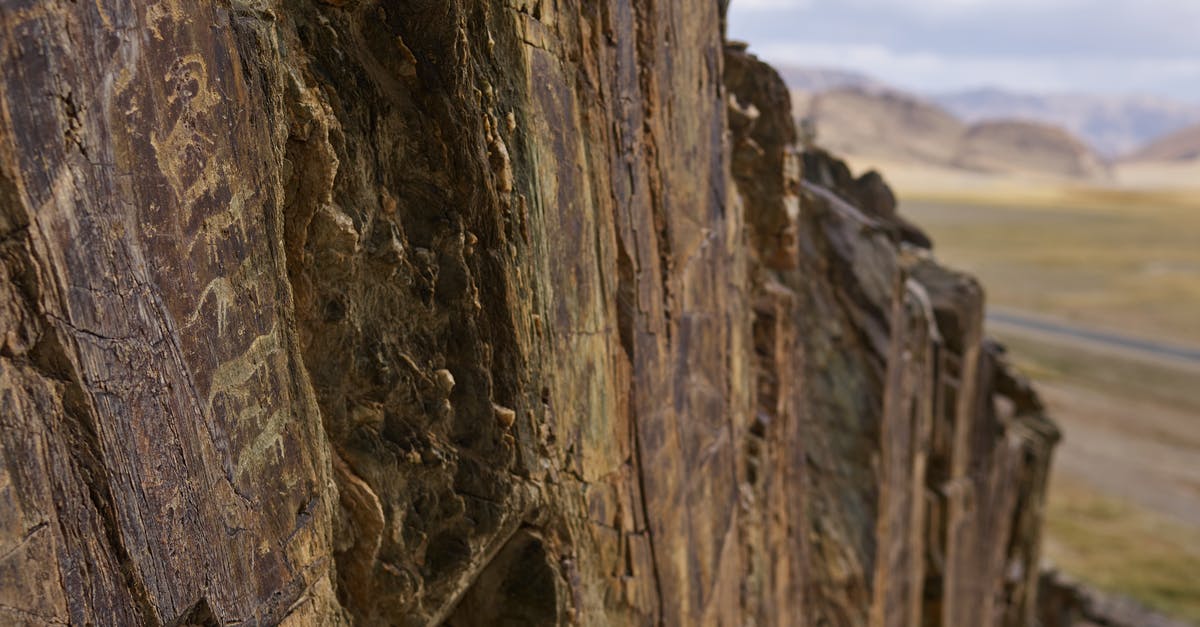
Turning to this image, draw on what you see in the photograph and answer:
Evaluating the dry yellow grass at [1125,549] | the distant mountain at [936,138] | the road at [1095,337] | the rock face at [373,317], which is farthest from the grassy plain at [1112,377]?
the distant mountain at [936,138]

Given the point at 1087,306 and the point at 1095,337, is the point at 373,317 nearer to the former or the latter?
the point at 1095,337

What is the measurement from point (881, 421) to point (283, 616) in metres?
9.80

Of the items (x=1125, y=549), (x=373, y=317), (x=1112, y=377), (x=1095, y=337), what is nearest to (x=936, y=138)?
(x=1095, y=337)

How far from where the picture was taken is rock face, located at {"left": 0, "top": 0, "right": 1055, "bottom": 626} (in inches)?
138

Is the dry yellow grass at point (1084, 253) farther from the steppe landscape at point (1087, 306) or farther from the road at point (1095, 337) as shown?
the road at point (1095, 337)

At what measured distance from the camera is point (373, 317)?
5078 millimetres

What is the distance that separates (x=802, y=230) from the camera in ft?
42.3

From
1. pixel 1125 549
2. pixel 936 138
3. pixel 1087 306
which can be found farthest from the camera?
pixel 936 138

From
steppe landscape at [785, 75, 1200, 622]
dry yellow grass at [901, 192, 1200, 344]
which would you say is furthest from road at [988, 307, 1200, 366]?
dry yellow grass at [901, 192, 1200, 344]

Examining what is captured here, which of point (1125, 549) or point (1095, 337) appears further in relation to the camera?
point (1095, 337)

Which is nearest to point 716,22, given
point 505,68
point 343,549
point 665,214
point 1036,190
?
point 665,214

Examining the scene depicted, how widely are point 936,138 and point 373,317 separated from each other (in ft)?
492

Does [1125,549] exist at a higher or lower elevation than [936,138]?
lower

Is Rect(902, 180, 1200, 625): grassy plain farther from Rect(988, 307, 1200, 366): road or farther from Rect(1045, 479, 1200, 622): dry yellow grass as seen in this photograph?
Rect(988, 307, 1200, 366): road
